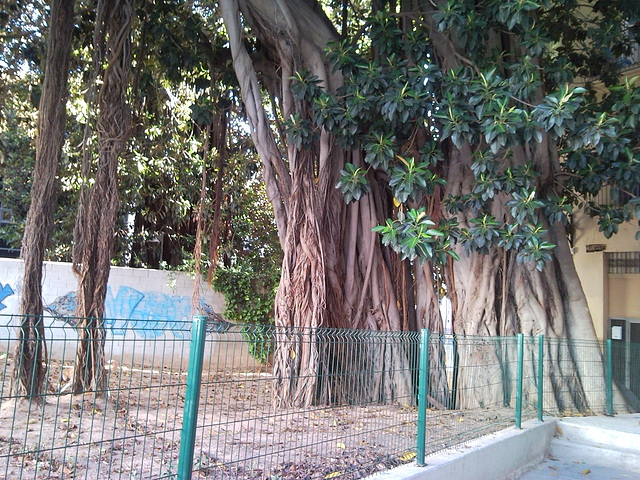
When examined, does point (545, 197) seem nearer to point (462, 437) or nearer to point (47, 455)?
point (462, 437)

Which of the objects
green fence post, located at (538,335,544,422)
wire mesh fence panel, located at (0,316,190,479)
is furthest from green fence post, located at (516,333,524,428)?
wire mesh fence panel, located at (0,316,190,479)

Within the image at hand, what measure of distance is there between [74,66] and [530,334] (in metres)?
8.13

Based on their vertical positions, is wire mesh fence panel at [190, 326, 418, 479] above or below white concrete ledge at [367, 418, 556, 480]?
above

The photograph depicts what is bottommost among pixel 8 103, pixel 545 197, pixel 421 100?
pixel 545 197

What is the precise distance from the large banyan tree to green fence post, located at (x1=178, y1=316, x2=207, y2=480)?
130 inches

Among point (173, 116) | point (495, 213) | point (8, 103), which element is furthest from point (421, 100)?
point (8, 103)

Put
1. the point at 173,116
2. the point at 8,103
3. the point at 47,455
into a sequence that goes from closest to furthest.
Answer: the point at 47,455 → the point at 8,103 → the point at 173,116

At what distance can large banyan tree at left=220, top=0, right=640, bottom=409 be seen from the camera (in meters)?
7.07

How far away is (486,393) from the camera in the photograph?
7.26m

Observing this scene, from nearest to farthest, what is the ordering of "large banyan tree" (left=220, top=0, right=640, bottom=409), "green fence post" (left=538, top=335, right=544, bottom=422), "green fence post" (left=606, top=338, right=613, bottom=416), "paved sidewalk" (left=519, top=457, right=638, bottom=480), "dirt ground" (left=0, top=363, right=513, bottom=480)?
1. "dirt ground" (left=0, top=363, right=513, bottom=480)
2. "paved sidewalk" (left=519, top=457, right=638, bottom=480)
3. "large banyan tree" (left=220, top=0, right=640, bottom=409)
4. "green fence post" (left=538, top=335, right=544, bottom=422)
5. "green fence post" (left=606, top=338, right=613, bottom=416)

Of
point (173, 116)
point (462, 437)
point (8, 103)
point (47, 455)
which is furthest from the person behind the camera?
point (173, 116)

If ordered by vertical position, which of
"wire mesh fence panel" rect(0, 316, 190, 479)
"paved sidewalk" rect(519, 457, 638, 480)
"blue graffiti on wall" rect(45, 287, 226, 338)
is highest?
"blue graffiti on wall" rect(45, 287, 226, 338)

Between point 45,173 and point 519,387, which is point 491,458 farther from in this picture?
point 45,173

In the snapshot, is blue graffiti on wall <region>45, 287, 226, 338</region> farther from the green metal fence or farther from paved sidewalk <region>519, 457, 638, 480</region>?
paved sidewalk <region>519, 457, 638, 480</region>
